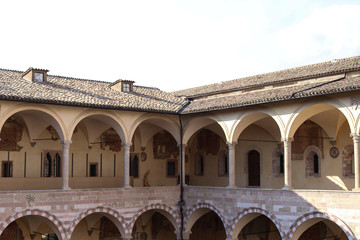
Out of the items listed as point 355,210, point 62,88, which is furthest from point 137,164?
point 355,210

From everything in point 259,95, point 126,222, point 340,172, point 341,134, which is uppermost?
point 259,95

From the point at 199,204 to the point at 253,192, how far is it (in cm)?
331

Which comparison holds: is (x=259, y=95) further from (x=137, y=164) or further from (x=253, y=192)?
(x=137, y=164)

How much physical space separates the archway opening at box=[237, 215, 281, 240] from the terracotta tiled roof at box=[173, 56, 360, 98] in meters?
6.38

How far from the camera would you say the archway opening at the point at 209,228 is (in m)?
26.8

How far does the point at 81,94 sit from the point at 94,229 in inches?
273

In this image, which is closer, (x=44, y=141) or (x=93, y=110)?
(x=93, y=110)

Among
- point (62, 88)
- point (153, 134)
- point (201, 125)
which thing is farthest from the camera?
point (153, 134)

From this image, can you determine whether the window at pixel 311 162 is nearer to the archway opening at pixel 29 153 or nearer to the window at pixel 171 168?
the window at pixel 171 168

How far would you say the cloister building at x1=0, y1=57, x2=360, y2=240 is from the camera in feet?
62.8

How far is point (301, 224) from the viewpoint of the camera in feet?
62.4

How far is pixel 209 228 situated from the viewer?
27078mm

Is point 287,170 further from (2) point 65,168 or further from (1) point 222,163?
(2) point 65,168

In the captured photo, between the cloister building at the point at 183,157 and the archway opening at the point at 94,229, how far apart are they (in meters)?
0.05
